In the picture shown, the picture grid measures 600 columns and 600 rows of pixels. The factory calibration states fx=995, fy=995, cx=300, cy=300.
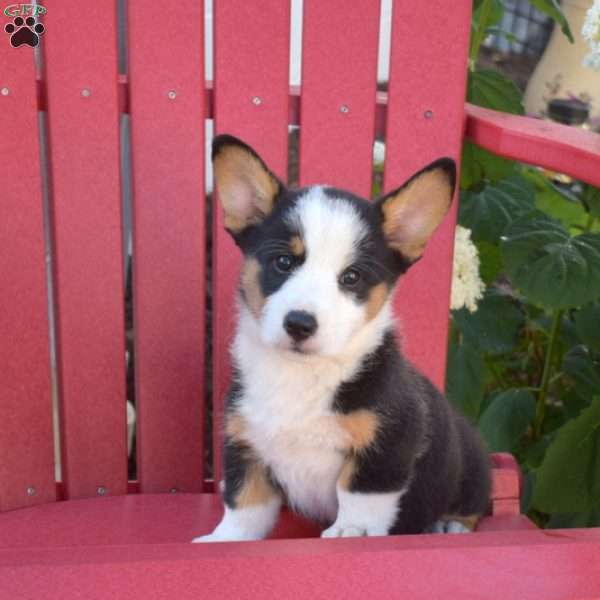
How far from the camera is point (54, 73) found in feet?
6.42

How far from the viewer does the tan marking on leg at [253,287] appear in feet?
5.50

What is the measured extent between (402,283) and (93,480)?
783mm

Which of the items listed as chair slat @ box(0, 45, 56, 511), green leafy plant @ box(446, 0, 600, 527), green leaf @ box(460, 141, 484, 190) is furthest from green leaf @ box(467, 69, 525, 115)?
chair slat @ box(0, 45, 56, 511)

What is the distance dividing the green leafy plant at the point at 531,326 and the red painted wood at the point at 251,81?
0.56m

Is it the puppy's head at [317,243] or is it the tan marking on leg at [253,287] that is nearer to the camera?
the puppy's head at [317,243]

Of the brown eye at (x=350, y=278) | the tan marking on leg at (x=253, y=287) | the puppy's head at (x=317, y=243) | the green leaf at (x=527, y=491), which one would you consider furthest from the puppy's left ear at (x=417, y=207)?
the green leaf at (x=527, y=491)

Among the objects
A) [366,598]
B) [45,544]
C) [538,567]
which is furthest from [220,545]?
[45,544]

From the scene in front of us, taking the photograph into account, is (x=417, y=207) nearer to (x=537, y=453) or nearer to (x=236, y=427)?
(x=236, y=427)

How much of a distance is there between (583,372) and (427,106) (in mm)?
855

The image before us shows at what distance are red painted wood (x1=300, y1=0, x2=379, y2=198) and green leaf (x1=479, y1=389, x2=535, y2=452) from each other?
29.2 inches

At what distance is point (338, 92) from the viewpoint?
6.68 feet

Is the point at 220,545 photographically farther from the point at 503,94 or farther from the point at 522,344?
the point at 522,344

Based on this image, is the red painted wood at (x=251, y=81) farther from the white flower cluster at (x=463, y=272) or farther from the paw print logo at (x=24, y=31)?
the white flower cluster at (x=463, y=272)

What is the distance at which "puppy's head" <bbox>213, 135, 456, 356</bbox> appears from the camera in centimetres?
156
